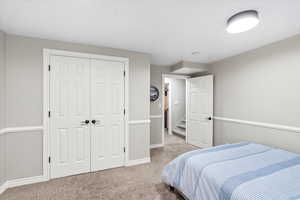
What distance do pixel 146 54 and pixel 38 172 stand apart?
113 inches

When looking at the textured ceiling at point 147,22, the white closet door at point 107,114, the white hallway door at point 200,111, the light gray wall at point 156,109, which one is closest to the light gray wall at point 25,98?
the textured ceiling at point 147,22

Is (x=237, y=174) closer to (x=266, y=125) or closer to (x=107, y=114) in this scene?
(x=266, y=125)

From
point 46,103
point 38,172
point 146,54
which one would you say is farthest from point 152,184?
point 146,54

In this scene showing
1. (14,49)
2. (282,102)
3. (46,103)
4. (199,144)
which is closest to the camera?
(14,49)

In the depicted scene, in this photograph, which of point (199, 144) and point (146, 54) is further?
point (199, 144)

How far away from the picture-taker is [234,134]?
3156mm

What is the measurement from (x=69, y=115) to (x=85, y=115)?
254 millimetres

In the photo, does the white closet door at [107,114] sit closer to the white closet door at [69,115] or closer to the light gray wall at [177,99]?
the white closet door at [69,115]

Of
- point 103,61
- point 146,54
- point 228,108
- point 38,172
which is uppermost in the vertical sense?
point 146,54

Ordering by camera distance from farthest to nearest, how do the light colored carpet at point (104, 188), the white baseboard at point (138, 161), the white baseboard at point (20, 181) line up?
the white baseboard at point (138, 161) → the white baseboard at point (20, 181) → the light colored carpet at point (104, 188)

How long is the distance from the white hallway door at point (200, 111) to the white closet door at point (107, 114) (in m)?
2.29

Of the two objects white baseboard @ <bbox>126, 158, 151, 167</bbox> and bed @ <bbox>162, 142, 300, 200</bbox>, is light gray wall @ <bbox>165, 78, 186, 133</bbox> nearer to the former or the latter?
white baseboard @ <bbox>126, 158, 151, 167</bbox>

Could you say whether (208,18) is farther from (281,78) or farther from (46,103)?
(46,103)

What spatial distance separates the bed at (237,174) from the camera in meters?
1.15
